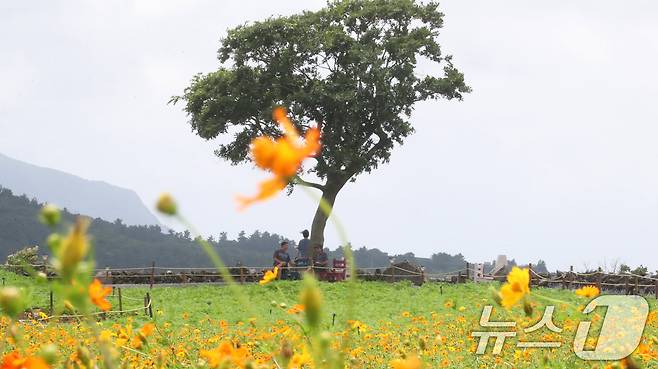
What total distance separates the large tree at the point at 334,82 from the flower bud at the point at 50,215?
886 inches

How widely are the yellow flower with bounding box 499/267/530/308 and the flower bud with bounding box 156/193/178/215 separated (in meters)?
0.85

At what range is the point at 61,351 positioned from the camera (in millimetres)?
7625

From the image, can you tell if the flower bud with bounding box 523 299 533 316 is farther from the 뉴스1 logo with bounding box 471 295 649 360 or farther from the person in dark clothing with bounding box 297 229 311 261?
the person in dark clothing with bounding box 297 229 311 261

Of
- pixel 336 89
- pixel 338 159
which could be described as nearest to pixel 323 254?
pixel 338 159

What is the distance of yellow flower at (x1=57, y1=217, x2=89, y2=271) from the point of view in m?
0.69

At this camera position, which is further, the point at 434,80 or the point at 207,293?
the point at 434,80

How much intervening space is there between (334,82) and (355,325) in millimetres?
18584

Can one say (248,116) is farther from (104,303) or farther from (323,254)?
(104,303)

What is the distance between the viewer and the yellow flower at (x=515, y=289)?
148cm

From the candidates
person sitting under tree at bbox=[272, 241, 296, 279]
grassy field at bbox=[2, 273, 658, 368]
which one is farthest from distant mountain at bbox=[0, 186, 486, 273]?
grassy field at bbox=[2, 273, 658, 368]

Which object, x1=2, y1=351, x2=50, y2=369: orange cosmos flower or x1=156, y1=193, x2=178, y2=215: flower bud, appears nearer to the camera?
x1=156, y1=193, x2=178, y2=215: flower bud

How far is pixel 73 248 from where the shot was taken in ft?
2.28

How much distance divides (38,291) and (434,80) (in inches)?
555

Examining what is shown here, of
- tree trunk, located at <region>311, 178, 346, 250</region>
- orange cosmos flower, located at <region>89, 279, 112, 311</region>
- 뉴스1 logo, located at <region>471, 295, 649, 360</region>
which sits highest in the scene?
tree trunk, located at <region>311, 178, 346, 250</region>
